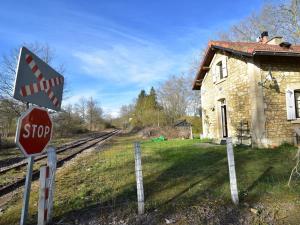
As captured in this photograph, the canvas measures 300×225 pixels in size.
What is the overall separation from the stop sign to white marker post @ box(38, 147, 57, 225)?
1.38 feet

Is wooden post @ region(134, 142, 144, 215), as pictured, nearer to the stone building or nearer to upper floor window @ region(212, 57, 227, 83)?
the stone building

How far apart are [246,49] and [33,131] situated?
455 inches

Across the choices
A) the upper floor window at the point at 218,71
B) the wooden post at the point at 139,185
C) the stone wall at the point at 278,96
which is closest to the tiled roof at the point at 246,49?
the stone wall at the point at 278,96

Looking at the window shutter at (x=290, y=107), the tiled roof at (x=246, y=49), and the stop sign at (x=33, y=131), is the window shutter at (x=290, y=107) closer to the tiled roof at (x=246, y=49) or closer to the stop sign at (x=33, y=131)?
the tiled roof at (x=246, y=49)

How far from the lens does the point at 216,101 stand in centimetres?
1647

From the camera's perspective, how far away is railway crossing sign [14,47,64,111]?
322 cm

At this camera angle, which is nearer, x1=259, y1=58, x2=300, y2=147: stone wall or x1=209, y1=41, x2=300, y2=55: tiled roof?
x1=209, y1=41, x2=300, y2=55: tiled roof

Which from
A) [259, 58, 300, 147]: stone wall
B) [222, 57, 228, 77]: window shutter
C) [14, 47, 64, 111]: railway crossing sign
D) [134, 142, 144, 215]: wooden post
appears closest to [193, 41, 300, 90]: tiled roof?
[259, 58, 300, 147]: stone wall

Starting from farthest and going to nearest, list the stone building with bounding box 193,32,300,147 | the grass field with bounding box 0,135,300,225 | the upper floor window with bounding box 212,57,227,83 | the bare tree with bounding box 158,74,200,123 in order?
the bare tree with bounding box 158,74,200,123
the upper floor window with bounding box 212,57,227,83
the stone building with bounding box 193,32,300,147
the grass field with bounding box 0,135,300,225

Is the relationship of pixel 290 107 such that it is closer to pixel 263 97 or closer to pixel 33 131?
pixel 263 97

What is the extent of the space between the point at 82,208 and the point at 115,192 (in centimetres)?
101

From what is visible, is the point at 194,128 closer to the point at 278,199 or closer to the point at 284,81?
the point at 284,81

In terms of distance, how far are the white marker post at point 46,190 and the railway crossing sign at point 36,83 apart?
2.66ft

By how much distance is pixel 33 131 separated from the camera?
11.2 ft
